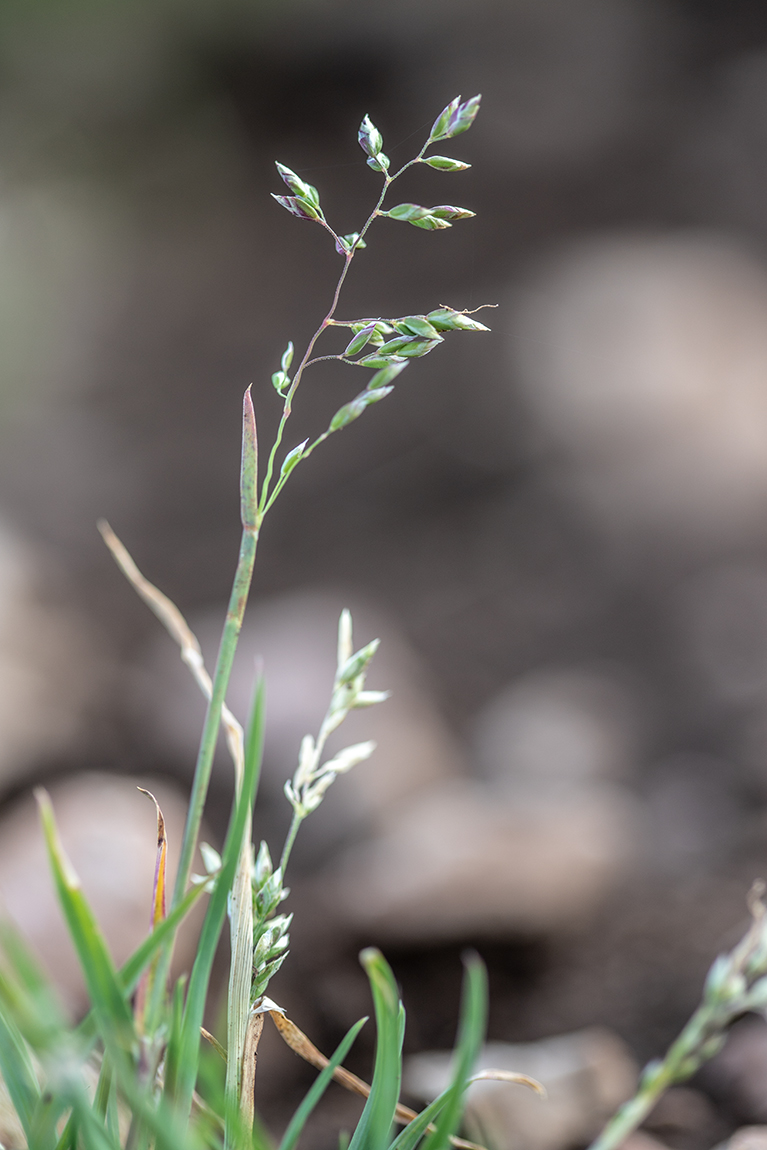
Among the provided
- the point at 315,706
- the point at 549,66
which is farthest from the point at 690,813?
the point at 549,66

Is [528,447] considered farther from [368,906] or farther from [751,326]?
[368,906]

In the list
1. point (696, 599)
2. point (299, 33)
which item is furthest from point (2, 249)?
point (696, 599)

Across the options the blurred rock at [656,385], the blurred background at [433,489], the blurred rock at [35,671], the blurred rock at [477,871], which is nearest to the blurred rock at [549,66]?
the blurred background at [433,489]

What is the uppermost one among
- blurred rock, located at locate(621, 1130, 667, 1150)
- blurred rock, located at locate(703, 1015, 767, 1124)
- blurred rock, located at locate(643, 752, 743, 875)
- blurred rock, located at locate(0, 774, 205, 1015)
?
blurred rock, located at locate(0, 774, 205, 1015)

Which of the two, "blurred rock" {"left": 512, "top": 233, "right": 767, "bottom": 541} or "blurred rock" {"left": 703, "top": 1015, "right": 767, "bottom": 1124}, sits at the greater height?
"blurred rock" {"left": 512, "top": 233, "right": 767, "bottom": 541}

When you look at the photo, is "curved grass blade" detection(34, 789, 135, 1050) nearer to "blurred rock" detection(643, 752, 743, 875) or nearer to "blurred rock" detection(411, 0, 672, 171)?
"blurred rock" detection(643, 752, 743, 875)

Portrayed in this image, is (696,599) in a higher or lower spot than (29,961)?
lower

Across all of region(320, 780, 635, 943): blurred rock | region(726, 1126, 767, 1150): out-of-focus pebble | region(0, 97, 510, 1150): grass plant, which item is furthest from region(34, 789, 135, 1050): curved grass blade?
region(320, 780, 635, 943): blurred rock
